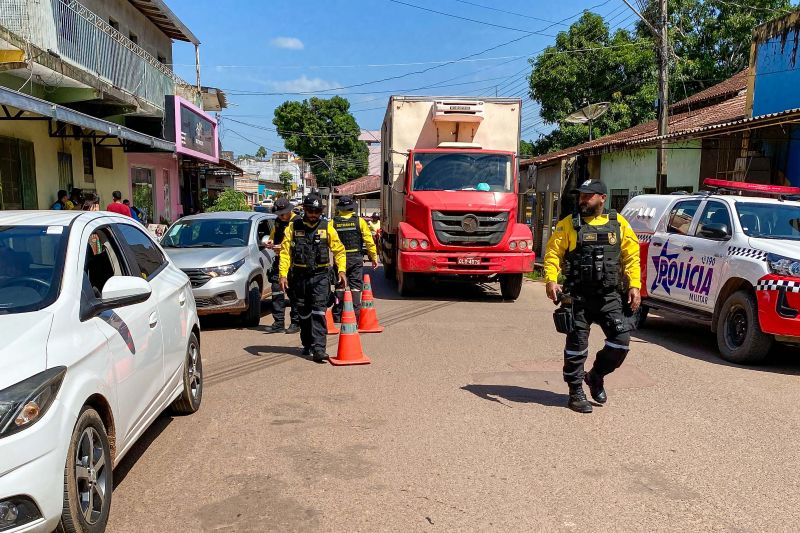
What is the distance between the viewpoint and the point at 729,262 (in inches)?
285

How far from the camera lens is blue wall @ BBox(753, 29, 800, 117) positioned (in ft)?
47.1

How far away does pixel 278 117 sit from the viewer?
58.2 m

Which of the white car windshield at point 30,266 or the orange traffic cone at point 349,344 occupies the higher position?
the white car windshield at point 30,266

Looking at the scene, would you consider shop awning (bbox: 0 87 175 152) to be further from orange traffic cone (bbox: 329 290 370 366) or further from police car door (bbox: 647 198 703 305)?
police car door (bbox: 647 198 703 305)

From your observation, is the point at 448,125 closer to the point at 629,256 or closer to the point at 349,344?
the point at 349,344

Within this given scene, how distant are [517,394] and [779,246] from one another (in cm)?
341

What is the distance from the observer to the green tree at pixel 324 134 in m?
57.4

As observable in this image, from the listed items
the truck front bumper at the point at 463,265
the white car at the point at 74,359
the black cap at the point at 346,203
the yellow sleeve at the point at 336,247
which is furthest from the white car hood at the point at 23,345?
the truck front bumper at the point at 463,265

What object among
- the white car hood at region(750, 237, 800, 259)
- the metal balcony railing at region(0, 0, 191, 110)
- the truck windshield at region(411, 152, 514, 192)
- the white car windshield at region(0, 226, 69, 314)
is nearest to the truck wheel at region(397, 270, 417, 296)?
the truck windshield at region(411, 152, 514, 192)

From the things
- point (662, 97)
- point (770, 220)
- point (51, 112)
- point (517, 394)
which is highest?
point (662, 97)

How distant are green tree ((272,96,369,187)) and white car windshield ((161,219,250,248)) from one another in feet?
155

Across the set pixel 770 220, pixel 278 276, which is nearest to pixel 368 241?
pixel 278 276

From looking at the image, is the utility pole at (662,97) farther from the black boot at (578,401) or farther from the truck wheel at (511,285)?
the black boot at (578,401)

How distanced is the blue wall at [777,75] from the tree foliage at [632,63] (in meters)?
11.8
